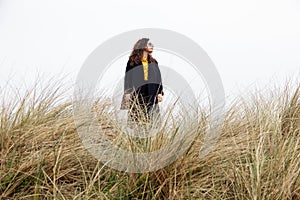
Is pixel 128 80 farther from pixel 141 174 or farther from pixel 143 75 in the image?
pixel 141 174

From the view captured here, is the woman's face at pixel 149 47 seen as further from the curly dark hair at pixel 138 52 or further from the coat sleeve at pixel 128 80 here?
the coat sleeve at pixel 128 80

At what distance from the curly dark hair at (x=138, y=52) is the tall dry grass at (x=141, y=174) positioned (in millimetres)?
1004

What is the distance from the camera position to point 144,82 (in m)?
3.65

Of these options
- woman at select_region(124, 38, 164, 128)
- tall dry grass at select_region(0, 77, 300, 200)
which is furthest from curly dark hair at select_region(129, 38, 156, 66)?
tall dry grass at select_region(0, 77, 300, 200)

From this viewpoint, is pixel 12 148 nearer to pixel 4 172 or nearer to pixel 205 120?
pixel 4 172

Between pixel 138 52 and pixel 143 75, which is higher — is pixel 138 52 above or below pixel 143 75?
above

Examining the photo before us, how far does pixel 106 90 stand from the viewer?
3717mm

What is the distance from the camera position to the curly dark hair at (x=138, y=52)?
144 inches

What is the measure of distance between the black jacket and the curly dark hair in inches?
1.5

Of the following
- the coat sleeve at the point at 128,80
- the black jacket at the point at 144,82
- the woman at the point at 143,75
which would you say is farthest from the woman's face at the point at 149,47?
the coat sleeve at the point at 128,80

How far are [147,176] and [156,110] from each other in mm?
1058

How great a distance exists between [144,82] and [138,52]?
0.29m

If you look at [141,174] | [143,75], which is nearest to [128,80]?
[143,75]

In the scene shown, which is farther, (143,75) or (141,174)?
(143,75)
